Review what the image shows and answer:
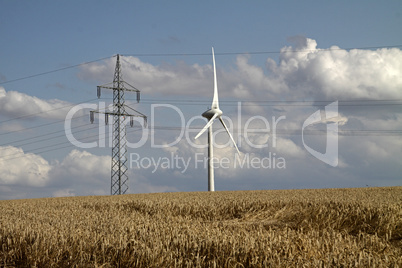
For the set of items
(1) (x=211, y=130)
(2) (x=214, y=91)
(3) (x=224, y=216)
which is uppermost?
(2) (x=214, y=91)

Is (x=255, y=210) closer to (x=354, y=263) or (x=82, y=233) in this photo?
(x=82, y=233)

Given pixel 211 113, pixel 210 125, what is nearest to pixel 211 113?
pixel 211 113

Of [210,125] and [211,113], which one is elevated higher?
[211,113]

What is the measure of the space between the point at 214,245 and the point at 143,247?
1596mm

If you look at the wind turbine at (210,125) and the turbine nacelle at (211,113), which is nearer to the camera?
the wind turbine at (210,125)

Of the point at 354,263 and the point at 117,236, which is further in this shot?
the point at 117,236

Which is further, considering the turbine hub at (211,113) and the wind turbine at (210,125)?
the turbine hub at (211,113)

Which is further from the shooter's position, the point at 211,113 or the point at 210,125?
the point at 211,113

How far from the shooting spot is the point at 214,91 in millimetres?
54812

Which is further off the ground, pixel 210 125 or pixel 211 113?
pixel 211 113

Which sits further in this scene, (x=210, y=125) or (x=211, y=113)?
(x=211, y=113)

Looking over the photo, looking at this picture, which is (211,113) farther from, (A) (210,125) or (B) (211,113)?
(A) (210,125)

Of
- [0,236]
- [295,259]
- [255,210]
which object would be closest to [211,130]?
[255,210]

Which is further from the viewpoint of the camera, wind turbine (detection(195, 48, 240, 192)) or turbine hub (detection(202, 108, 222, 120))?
turbine hub (detection(202, 108, 222, 120))
